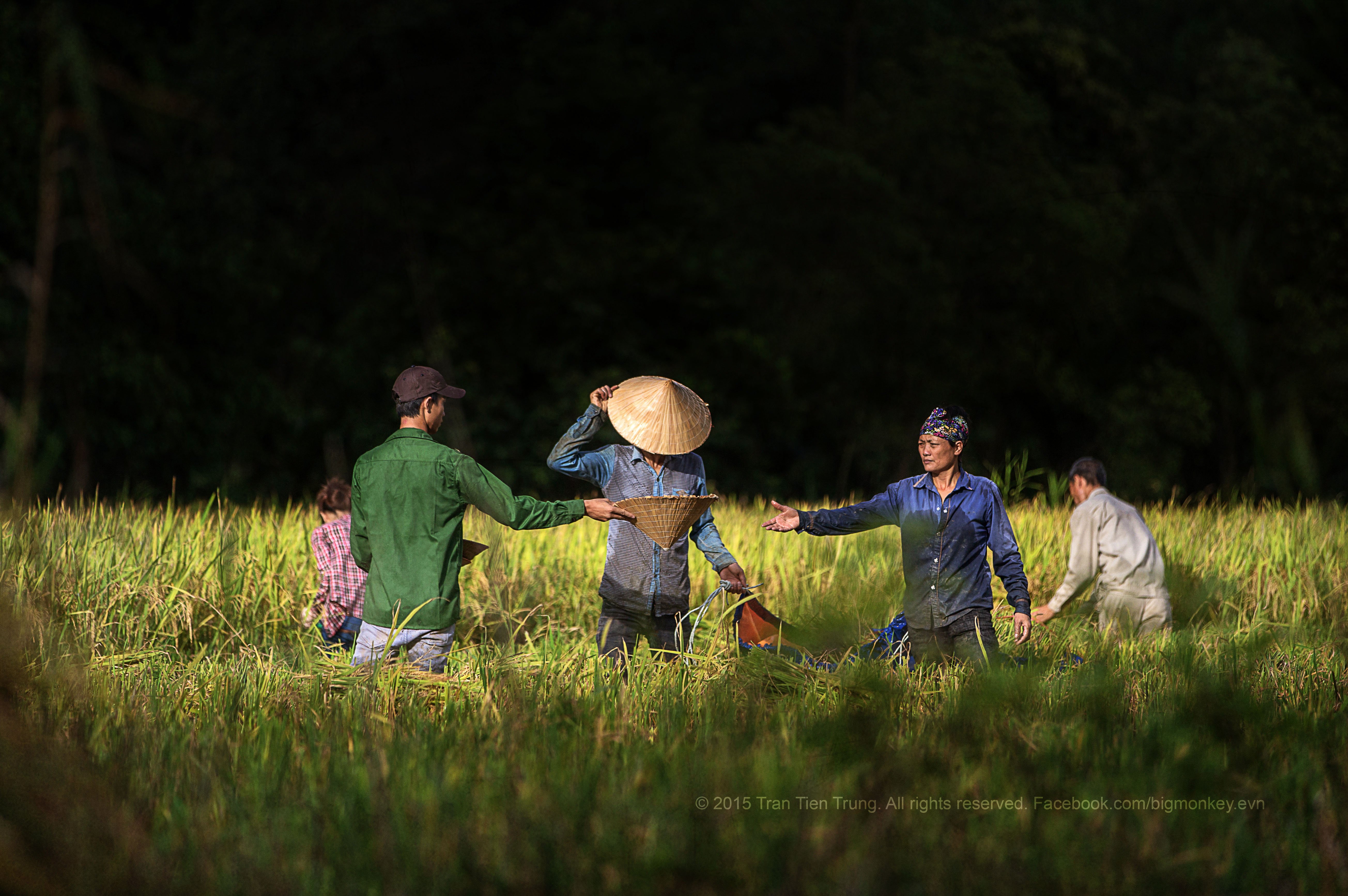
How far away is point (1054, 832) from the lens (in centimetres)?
322

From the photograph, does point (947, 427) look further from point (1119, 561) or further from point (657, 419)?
point (1119, 561)

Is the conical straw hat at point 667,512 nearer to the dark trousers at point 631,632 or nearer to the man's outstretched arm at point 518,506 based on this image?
the man's outstretched arm at point 518,506

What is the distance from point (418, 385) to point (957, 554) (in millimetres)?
2316

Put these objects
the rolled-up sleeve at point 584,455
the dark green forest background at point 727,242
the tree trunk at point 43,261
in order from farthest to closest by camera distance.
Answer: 1. the dark green forest background at point 727,242
2. the rolled-up sleeve at point 584,455
3. the tree trunk at point 43,261

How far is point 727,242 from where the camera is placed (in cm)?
2030

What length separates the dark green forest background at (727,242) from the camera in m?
17.9

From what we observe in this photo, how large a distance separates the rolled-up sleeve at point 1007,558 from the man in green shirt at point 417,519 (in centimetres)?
160

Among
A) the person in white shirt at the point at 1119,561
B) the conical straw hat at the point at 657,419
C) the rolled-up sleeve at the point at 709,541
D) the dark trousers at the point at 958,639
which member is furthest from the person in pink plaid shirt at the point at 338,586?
the person in white shirt at the point at 1119,561

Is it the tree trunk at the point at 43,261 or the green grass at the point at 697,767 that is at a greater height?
the tree trunk at the point at 43,261

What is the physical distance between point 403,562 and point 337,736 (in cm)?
81

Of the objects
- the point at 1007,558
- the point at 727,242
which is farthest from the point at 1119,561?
the point at 727,242

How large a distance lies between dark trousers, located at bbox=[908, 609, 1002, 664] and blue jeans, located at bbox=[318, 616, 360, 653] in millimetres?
2720

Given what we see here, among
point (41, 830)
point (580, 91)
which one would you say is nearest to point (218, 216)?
point (580, 91)

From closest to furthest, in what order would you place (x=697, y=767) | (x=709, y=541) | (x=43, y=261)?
1. (x=43, y=261)
2. (x=697, y=767)
3. (x=709, y=541)
